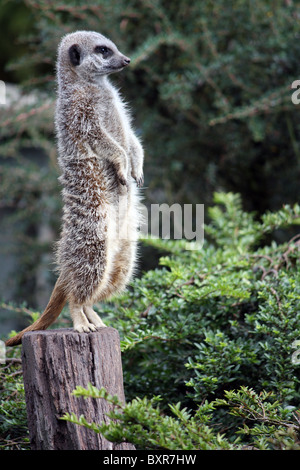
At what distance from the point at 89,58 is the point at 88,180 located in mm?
437

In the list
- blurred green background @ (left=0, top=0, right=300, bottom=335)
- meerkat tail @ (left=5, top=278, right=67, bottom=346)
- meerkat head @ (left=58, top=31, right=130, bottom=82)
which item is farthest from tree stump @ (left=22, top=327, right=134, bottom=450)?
blurred green background @ (left=0, top=0, right=300, bottom=335)

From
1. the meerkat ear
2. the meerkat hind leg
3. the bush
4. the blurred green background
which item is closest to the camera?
the bush

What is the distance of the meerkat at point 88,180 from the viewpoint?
190cm

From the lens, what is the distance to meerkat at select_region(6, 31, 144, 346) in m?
1.90

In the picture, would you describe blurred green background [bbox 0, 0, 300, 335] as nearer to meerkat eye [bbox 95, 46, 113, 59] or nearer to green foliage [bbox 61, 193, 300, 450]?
green foliage [bbox 61, 193, 300, 450]

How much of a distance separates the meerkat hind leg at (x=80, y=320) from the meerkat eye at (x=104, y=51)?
88 centimetres

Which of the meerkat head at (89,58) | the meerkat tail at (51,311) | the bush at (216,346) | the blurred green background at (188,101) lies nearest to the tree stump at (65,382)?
the bush at (216,346)

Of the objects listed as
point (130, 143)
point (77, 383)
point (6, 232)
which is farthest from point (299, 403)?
point (6, 232)

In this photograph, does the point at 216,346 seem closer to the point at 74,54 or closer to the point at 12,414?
the point at 12,414

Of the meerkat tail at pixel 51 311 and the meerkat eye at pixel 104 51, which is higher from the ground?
the meerkat eye at pixel 104 51

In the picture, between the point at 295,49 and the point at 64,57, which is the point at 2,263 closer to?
the point at 295,49

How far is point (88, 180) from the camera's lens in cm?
191

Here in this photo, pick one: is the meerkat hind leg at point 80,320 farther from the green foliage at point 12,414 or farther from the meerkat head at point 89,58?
the meerkat head at point 89,58

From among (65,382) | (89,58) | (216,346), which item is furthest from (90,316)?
(89,58)
